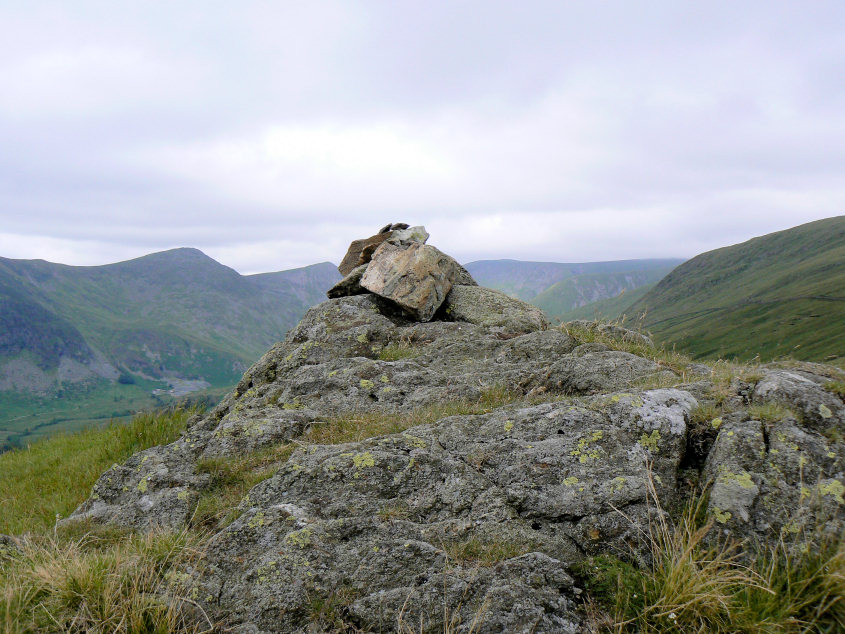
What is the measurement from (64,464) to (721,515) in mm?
13179

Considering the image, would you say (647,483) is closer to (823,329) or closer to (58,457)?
(58,457)

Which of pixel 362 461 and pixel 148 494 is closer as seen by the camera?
pixel 362 461

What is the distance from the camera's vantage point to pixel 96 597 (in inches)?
177

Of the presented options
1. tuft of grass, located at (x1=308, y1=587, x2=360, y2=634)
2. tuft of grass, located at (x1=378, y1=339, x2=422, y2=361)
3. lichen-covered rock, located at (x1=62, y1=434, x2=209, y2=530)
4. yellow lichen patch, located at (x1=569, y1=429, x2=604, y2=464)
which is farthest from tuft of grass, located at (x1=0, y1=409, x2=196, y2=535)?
yellow lichen patch, located at (x1=569, y1=429, x2=604, y2=464)

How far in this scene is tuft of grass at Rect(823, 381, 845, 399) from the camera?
6.65 m

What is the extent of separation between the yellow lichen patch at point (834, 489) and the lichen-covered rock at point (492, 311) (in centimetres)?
864

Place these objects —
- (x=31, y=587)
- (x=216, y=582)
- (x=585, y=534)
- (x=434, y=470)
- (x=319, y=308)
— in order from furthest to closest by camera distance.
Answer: (x=319, y=308) → (x=434, y=470) → (x=585, y=534) → (x=216, y=582) → (x=31, y=587)

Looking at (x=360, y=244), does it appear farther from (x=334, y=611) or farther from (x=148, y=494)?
(x=334, y=611)

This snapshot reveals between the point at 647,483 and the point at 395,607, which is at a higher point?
the point at 647,483

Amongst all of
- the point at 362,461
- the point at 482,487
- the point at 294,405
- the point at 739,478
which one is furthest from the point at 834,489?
the point at 294,405

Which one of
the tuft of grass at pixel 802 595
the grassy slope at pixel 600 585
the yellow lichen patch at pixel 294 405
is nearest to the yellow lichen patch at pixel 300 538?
the grassy slope at pixel 600 585

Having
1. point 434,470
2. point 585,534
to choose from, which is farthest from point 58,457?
point 585,534

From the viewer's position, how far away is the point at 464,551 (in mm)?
5293

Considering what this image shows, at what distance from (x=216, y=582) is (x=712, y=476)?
566 cm
